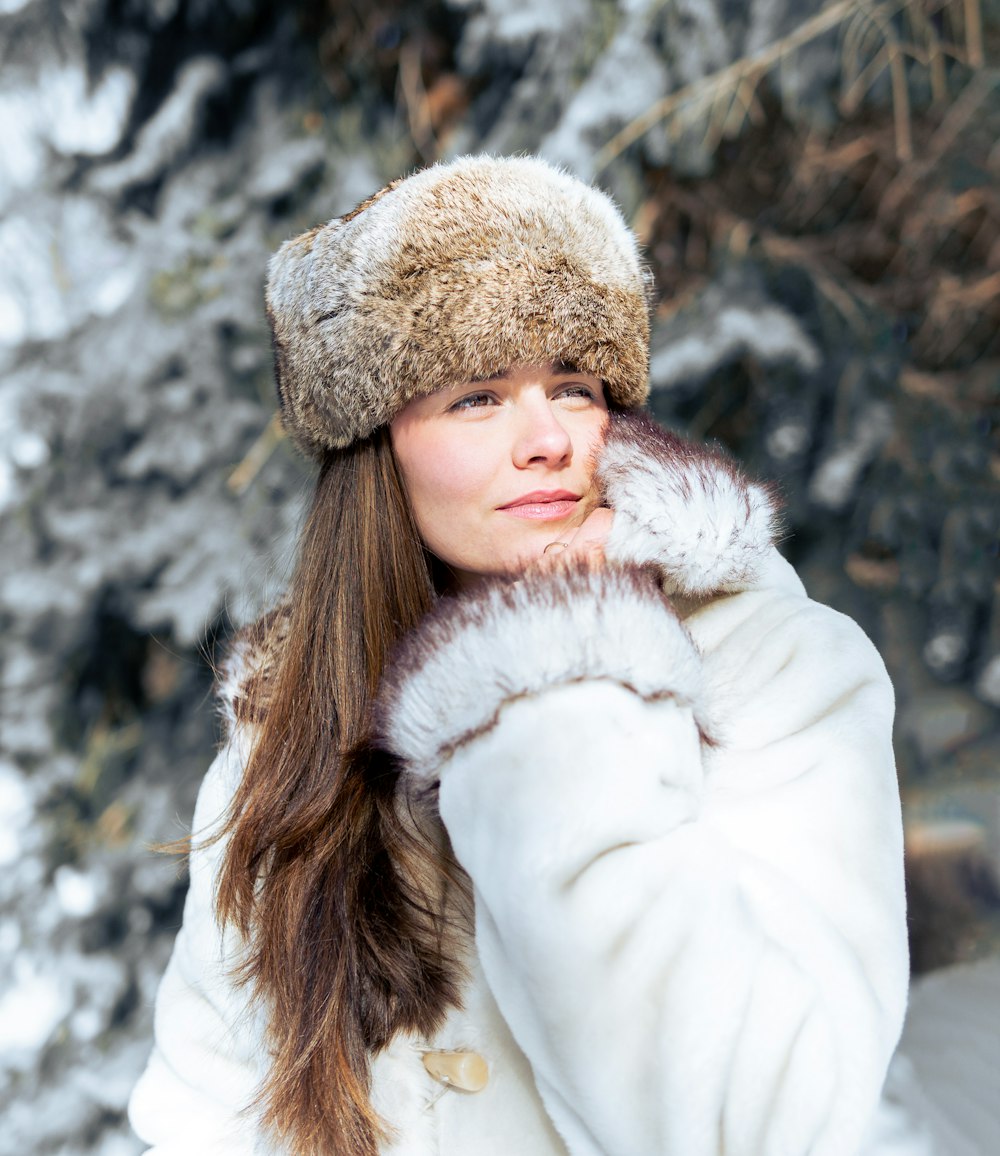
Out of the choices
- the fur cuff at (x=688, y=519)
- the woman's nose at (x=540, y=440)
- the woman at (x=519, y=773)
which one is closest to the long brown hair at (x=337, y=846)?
the woman at (x=519, y=773)

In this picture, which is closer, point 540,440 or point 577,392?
point 540,440

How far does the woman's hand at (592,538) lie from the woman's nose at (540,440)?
75mm

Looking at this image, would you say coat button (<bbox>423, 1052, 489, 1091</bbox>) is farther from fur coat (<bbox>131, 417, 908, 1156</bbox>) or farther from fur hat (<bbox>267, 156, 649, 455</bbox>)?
fur hat (<bbox>267, 156, 649, 455</bbox>)

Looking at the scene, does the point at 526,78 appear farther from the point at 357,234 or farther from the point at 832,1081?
the point at 832,1081

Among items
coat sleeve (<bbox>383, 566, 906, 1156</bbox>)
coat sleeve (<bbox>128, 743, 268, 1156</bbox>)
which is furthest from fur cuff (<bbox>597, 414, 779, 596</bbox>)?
coat sleeve (<bbox>128, 743, 268, 1156</bbox>)

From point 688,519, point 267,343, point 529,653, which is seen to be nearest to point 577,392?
point 688,519

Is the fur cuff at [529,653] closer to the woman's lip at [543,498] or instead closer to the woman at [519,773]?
the woman at [519,773]

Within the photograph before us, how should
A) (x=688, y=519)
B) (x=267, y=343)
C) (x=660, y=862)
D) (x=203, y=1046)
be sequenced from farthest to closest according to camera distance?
(x=267, y=343)
(x=203, y=1046)
(x=688, y=519)
(x=660, y=862)

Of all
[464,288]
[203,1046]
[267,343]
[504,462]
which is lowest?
[203,1046]

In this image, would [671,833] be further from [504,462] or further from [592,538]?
[504,462]

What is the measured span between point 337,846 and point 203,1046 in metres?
0.36

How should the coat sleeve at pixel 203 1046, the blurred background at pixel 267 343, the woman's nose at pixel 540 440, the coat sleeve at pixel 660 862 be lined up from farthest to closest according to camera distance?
1. the blurred background at pixel 267 343
2. the coat sleeve at pixel 203 1046
3. the woman's nose at pixel 540 440
4. the coat sleeve at pixel 660 862

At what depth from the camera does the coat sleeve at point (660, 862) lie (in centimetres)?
65

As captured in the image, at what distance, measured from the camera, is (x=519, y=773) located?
27.8 inches
